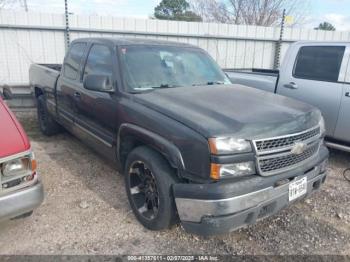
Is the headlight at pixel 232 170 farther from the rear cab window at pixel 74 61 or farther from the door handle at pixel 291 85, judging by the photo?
the door handle at pixel 291 85

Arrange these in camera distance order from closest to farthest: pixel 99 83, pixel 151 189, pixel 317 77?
pixel 151 189, pixel 99 83, pixel 317 77

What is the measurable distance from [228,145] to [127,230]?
1.43 metres

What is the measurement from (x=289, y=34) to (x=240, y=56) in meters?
2.00

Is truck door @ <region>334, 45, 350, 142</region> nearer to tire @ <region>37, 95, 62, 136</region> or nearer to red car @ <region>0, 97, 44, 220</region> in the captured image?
red car @ <region>0, 97, 44, 220</region>

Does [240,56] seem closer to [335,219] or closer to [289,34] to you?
[289,34]

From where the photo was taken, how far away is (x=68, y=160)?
489 cm

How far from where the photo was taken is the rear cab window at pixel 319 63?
184 inches

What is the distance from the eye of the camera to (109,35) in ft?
28.6

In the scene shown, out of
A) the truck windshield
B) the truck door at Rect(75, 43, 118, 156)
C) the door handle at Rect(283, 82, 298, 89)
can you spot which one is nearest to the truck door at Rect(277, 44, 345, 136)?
the door handle at Rect(283, 82, 298, 89)

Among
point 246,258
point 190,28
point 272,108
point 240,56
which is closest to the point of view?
point 246,258

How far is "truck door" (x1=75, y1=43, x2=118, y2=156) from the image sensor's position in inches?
138

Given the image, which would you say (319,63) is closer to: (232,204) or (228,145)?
(228,145)

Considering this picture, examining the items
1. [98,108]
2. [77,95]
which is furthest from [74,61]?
[98,108]

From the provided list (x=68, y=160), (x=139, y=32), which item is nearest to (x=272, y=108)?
(x=68, y=160)
